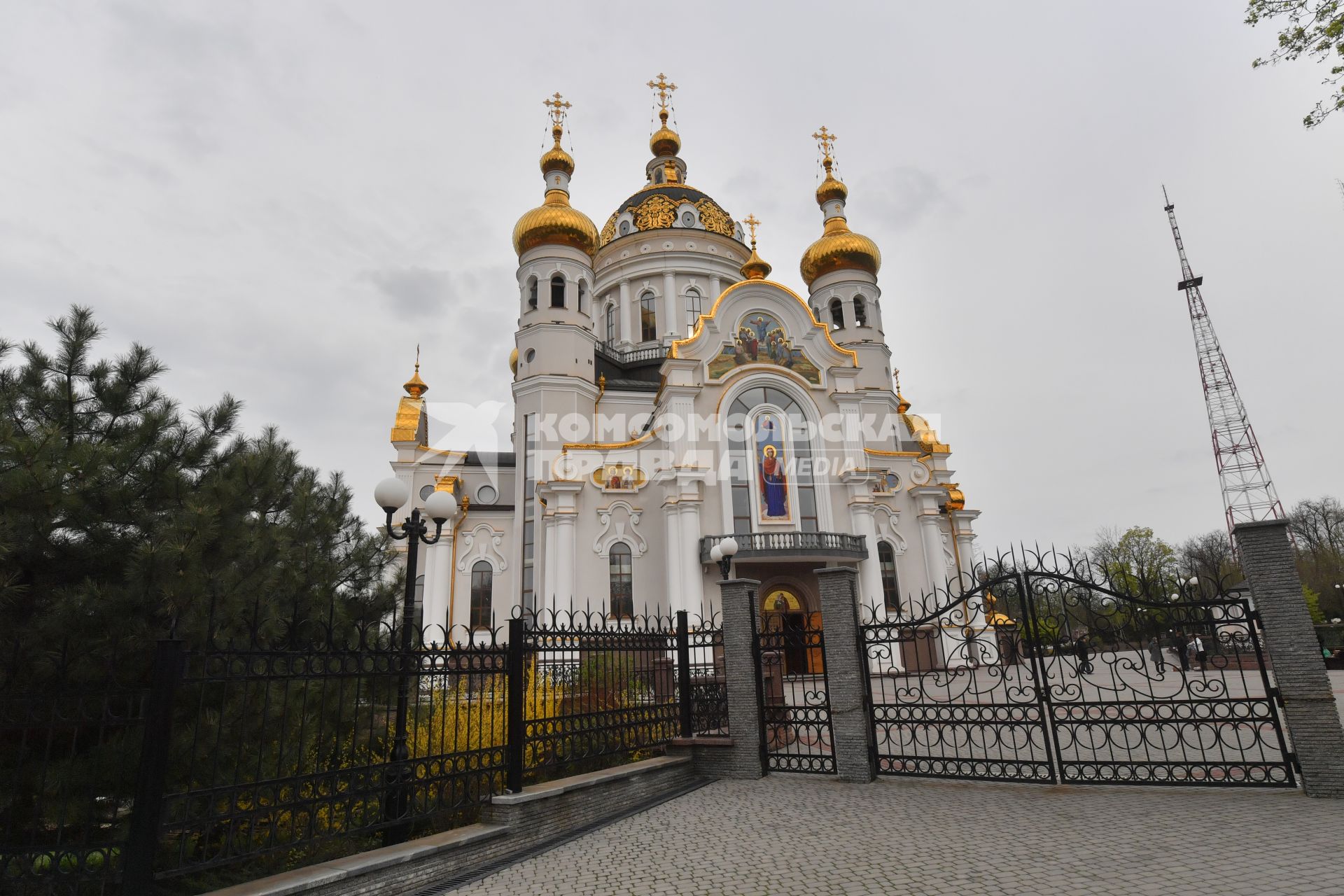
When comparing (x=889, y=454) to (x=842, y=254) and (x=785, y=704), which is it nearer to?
(x=842, y=254)

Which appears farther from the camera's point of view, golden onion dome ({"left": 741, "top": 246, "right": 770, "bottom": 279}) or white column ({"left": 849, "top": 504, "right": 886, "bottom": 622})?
golden onion dome ({"left": 741, "top": 246, "right": 770, "bottom": 279})

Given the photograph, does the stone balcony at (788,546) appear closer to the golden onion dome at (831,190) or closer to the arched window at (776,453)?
the arched window at (776,453)

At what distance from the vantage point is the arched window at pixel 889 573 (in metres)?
22.5

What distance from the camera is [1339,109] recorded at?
20.4 ft

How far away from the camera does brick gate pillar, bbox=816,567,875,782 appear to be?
7.58 metres

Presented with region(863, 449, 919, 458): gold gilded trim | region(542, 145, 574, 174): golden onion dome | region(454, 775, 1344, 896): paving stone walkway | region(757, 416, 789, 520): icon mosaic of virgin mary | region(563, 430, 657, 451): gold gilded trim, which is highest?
region(542, 145, 574, 174): golden onion dome

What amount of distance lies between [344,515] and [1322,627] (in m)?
31.2

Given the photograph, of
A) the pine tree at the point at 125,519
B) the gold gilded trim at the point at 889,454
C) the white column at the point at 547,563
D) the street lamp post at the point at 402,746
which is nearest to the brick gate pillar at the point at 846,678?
the street lamp post at the point at 402,746

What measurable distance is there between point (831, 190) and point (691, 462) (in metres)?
14.9

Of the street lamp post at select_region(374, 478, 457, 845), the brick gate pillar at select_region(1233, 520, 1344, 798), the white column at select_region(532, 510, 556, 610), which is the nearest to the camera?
the street lamp post at select_region(374, 478, 457, 845)

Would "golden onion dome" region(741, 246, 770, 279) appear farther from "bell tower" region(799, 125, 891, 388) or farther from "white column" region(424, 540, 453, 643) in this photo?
"white column" region(424, 540, 453, 643)

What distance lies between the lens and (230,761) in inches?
184

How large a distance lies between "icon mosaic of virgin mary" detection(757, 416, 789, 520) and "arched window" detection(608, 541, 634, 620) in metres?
3.94

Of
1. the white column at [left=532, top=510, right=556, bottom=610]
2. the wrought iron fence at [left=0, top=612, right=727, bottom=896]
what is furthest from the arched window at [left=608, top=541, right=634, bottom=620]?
the wrought iron fence at [left=0, top=612, right=727, bottom=896]
